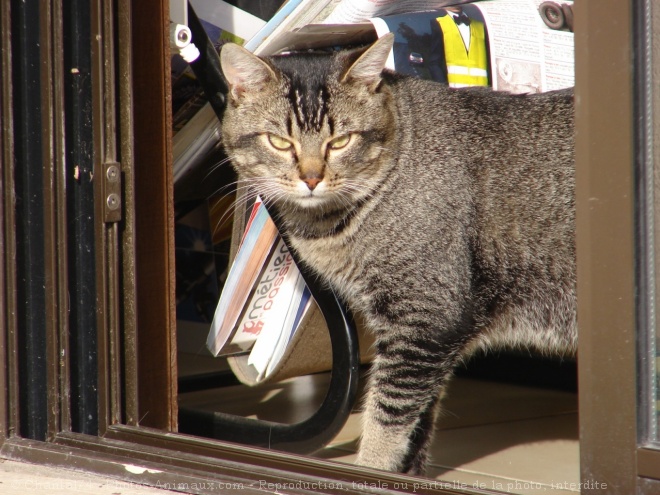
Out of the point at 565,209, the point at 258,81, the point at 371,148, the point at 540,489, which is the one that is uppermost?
the point at 258,81

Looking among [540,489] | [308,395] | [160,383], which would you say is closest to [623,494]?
[540,489]

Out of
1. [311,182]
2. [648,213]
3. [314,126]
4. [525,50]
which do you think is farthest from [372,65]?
[648,213]

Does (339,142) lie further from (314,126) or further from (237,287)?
(237,287)

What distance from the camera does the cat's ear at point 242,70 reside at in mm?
1689

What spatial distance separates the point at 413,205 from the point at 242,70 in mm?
459

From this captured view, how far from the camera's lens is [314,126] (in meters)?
1.78

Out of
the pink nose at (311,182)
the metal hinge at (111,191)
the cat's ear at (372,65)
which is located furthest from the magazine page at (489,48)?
the metal hinge at (111,191)

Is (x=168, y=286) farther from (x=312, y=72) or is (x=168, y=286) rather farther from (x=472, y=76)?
(x=472, y=76)

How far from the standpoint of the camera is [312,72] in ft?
5.94

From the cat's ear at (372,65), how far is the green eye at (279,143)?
7.0 inches

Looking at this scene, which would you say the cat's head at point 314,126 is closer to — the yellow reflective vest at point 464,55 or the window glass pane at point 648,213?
the yellow reflective vest at point 464,55

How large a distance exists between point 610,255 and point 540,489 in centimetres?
75

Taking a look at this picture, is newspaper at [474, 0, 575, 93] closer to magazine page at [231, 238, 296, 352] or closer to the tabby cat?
the tabby cat

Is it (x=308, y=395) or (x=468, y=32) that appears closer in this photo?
(x=468, y=32)
